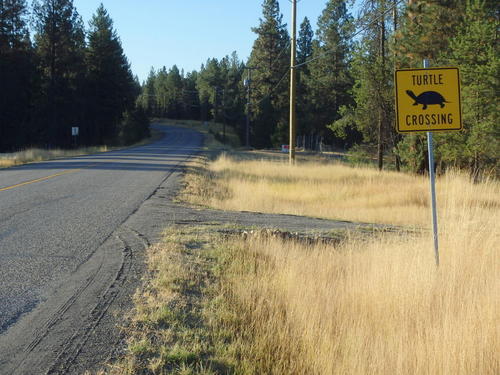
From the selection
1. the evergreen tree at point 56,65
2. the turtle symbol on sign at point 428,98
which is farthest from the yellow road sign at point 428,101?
the evergreen tree at point 56,65

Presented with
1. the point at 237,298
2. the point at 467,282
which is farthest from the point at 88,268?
the point at 467,282

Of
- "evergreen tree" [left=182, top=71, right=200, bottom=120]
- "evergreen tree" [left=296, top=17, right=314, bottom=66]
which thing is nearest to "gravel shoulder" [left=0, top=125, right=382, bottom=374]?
"evergreen tree" [left=296, top=17, right=314, bottom=66]

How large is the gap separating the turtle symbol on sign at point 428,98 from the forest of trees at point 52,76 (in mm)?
50962

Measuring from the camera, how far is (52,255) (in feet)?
21.4

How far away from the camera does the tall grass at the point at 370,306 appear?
12.4 ft

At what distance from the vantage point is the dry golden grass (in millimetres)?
13336

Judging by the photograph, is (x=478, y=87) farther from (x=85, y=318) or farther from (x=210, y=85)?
(x=210, y=85)

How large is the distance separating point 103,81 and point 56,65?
9439 millimetres

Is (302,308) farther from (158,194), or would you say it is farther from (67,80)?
(67,80)

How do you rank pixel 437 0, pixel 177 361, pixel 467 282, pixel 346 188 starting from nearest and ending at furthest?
1. pixel 177 361
2. pixel 467 282
3. pixel 346 188
4. pixel 437 0

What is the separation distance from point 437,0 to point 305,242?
1783cm

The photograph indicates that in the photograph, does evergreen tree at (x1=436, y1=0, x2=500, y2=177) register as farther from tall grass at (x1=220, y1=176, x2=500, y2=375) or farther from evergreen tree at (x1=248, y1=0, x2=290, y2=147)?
evergreen tree at (x1=248, y1=0, x2=290, y2=147)

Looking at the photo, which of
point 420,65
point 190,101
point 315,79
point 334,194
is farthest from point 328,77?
point 190,101

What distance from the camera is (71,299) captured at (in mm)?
4816
